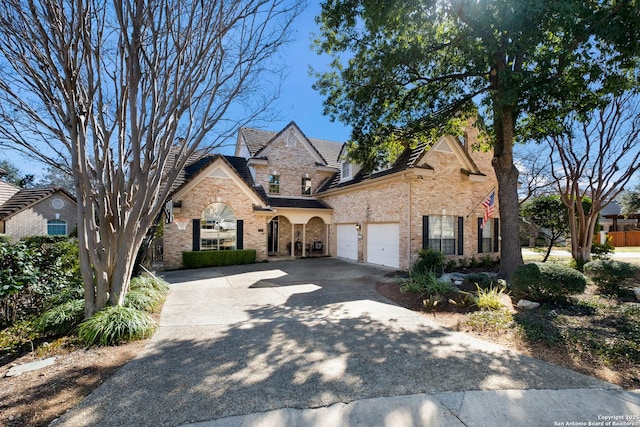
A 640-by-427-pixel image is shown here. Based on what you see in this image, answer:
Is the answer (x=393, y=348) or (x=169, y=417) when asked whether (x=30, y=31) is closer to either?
(x=169, y=417)

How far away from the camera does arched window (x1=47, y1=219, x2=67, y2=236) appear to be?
21734 millimetres

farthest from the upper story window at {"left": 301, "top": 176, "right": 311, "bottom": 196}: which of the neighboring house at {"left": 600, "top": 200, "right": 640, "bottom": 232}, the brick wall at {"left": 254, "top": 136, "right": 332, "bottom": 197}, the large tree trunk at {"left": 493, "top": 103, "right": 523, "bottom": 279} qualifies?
the neighboring house at {"left": 600, "top": 200, "right": 640, "bottom": 232}

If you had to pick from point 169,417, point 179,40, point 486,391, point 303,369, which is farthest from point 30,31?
point 486,391

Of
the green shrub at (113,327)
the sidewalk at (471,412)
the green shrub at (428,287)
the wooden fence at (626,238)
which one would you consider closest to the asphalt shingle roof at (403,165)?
the green shrub at (428,287)

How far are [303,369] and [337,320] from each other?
2393mm

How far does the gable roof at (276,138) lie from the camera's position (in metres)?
19.9

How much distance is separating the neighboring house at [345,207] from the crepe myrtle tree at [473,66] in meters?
2.48

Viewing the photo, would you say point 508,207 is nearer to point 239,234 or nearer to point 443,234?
point 443,234

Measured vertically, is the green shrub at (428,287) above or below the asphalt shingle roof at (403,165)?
below

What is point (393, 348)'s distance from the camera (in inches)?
198

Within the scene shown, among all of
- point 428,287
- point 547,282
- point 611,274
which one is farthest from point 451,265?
point 547,282

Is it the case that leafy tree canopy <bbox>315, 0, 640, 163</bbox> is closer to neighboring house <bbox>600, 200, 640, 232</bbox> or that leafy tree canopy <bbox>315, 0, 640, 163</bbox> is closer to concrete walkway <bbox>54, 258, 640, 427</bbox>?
concrete walkway <bbox>54, 258, 640, 427</bbox>

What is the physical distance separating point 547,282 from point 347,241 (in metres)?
11.5

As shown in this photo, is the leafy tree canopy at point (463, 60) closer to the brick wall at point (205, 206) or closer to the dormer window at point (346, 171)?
the dormer window at point (346, 171)
